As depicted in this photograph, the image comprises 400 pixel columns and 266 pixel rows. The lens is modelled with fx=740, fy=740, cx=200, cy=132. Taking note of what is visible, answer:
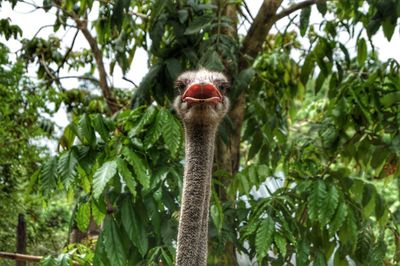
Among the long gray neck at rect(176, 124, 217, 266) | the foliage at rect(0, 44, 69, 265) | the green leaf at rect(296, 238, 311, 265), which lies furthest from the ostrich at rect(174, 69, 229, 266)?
the foliage at rect(0, 44, 69, 265)

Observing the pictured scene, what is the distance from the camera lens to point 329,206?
2.37 m

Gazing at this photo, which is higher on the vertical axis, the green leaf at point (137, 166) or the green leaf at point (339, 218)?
the green leaf at point (137, 166)

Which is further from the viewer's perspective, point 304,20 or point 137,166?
point 304,20

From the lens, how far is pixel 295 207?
2701 mm

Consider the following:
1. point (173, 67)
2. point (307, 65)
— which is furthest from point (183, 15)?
point (307, 65)

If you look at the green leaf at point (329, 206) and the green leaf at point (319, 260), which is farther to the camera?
the green leaf at point (319, 260)

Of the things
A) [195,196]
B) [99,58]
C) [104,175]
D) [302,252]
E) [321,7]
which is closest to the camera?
[195,196]

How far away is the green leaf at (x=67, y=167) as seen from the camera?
2.10 meters

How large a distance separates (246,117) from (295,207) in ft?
2.20

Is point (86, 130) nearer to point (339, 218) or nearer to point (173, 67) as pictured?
point (173, 67)

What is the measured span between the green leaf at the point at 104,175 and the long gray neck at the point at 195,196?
0.26 metres

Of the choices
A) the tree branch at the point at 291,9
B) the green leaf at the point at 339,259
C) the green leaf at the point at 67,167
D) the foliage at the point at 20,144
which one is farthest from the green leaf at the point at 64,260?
the tree branch at the point at 291,9

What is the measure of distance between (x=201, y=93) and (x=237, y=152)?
164cm

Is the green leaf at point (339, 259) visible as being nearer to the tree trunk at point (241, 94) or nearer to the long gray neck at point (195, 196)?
the tree trunk at point (241, 94)
